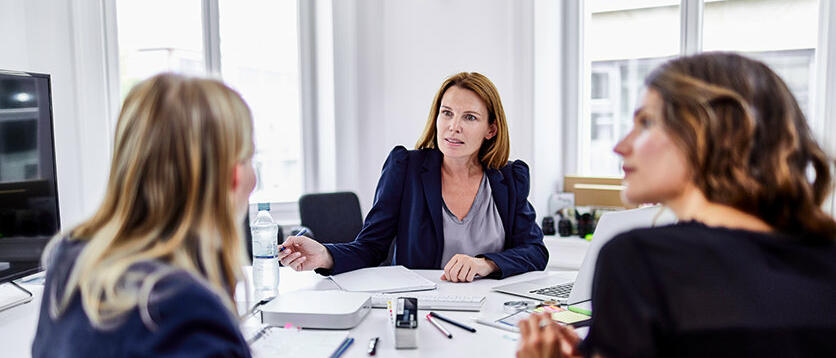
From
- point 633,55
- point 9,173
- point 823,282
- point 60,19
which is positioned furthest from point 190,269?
point 633,55

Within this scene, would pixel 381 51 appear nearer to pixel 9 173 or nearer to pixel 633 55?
pixel 633 55

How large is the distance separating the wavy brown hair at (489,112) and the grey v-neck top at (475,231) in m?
0.17

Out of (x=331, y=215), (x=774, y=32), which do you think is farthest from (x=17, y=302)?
(x=774, y=32)

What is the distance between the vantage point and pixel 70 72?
266cm

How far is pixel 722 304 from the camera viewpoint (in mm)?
676

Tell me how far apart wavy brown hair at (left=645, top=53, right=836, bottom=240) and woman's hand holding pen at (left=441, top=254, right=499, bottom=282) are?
3.41 ft

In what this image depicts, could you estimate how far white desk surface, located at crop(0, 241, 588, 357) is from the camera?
121 cm

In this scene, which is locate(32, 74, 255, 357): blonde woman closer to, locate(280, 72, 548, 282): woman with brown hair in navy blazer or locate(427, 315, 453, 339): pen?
locate(427, 315, 453, 339): pen

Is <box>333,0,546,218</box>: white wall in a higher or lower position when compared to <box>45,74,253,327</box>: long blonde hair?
higher

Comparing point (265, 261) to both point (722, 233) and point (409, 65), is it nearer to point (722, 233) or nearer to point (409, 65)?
point (722, 233)

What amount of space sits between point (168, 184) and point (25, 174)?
1191 mm

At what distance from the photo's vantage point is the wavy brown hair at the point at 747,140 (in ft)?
2.45

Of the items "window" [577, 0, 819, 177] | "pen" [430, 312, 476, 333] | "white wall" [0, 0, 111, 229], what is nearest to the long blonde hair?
"pen" [430, 312, 476, 333]

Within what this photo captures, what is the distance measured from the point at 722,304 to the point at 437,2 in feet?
9.41
